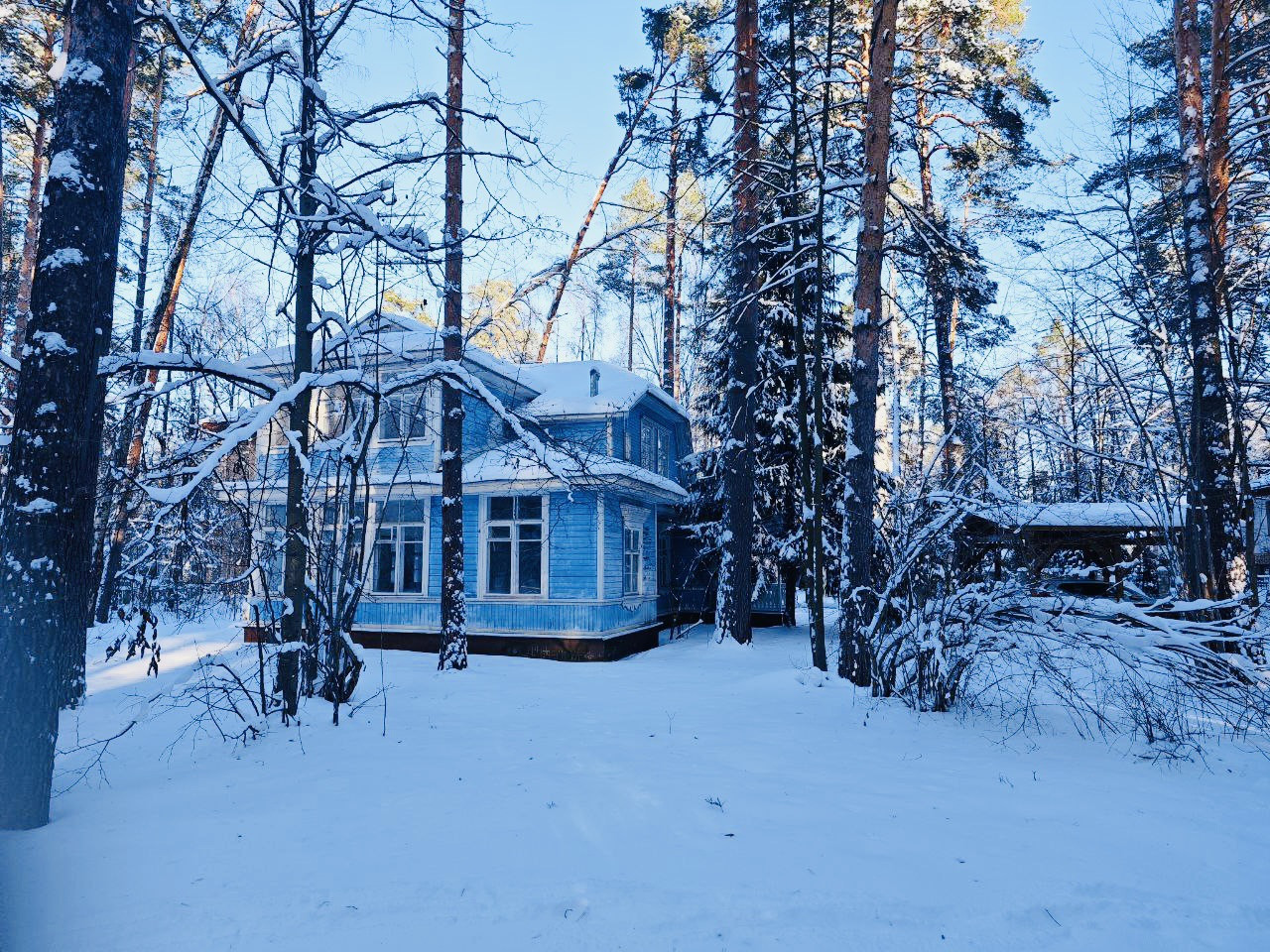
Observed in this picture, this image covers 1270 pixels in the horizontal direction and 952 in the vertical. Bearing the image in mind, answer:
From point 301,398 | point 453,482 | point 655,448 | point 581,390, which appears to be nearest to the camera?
point 301,398

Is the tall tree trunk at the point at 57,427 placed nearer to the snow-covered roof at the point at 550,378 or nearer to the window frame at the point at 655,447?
the snow-covered roof at the point at 550,378

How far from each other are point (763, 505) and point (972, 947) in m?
13.4

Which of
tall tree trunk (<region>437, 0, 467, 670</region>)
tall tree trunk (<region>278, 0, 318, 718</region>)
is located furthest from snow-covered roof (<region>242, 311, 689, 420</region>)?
tall tree trunk (<region>278, 0, 318, 718</region>)

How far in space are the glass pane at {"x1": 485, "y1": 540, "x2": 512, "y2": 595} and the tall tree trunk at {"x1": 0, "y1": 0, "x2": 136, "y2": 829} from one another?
893 cm

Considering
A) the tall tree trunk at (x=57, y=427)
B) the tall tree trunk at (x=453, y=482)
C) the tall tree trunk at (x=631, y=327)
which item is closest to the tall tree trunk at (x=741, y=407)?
the tall tree trunk at (x=453, y=482)

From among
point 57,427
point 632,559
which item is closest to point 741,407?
point 632,559

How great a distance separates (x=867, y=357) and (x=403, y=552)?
969 centimetres

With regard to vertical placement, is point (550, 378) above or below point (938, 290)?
above

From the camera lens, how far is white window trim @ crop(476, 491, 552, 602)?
12.7m

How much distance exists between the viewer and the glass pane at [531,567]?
13.0 meters

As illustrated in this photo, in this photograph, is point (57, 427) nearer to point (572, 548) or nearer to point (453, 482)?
point (453, 482)

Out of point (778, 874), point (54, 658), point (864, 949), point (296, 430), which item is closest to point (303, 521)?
point (296, 430)

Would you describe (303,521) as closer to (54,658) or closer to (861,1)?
(54,658)

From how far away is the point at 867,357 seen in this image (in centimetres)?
835
